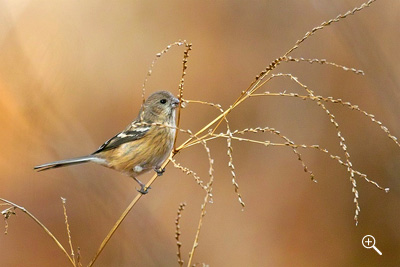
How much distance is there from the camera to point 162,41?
6152mm

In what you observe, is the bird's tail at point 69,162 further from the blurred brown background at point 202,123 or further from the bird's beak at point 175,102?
the bird's beak at point 175,102

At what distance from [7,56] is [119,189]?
1.47 m

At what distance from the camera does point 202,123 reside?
5.76 m

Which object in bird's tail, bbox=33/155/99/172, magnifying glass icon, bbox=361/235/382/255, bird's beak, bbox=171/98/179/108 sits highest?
magnifying glass icon, bbox=361/235/382/255

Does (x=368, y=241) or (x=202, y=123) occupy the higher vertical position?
(x=202, y=123)

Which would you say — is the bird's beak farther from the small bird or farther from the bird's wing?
the bird's wing

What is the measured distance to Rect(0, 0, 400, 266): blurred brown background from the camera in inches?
186

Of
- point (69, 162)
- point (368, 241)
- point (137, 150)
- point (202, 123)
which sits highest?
point (202, 123)

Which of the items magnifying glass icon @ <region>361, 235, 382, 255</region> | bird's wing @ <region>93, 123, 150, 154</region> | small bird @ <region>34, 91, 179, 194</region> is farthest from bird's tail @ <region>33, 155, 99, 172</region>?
magnifying glass icon @ <region>361, 235, 382, 255</region>

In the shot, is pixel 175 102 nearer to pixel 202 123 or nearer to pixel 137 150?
pixel 137 150

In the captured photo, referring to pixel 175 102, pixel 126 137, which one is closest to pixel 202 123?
pixel 175 102

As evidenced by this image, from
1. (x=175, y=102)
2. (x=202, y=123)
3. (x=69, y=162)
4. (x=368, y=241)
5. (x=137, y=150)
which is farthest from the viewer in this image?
(x=202, y=123)

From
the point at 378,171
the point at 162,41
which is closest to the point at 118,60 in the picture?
the point at 162,41

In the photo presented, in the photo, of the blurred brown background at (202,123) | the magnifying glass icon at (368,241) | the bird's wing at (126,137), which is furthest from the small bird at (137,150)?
the magnifying glass icon at (368,241)
